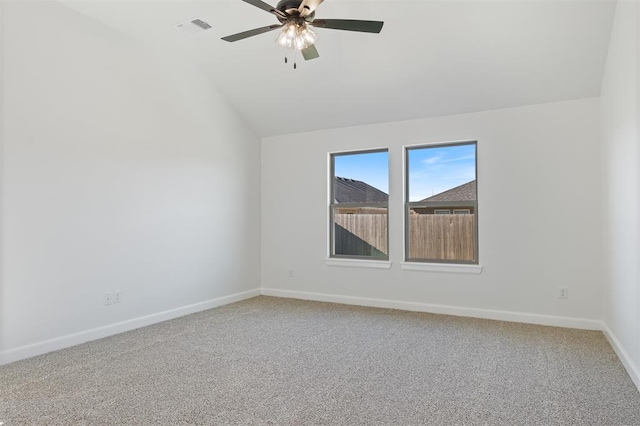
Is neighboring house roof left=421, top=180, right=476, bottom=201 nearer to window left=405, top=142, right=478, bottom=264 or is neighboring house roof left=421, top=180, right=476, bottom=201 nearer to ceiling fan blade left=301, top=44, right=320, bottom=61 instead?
window left=405, top=142, right=478, bottom=264

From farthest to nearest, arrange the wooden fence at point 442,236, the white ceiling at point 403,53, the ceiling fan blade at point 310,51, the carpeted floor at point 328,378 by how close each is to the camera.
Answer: the wooden fence at point 442,236 < the white ceiling at point 403,53 < the ceiling fan blade at point 310,51 < the carpeted floor at point 328,378

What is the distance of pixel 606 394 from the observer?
2547 millimetres

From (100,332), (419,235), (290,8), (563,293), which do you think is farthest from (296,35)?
(563,293)

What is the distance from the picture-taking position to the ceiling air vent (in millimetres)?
3927

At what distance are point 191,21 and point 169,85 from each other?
880 millimetres

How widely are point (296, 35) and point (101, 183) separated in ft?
7.88

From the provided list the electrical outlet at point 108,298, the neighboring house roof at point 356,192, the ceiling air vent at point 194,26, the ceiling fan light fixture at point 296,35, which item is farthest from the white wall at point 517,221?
the electrical outlet at point 108,298

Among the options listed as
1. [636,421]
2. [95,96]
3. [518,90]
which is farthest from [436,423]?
[95,96]

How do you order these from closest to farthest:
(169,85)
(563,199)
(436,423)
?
(436,423) → (563,199) → (169,85)

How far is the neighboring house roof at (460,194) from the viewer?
4.78 metres

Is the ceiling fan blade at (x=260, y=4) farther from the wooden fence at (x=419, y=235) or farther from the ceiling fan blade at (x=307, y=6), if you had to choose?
the wooden fence at (x=419, y=235)

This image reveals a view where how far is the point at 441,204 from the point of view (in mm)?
4918

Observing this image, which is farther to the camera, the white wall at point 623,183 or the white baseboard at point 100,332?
the white baseboard at point 100,332

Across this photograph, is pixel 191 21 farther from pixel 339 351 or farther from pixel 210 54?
pixel 339 351
